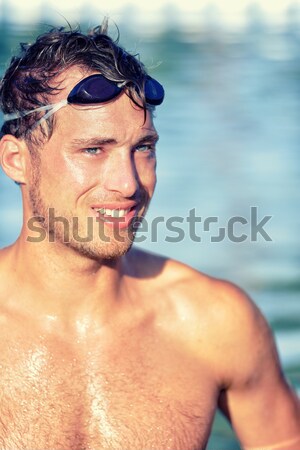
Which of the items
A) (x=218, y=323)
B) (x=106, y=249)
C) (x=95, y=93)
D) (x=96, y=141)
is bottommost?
(x=218, y=323)

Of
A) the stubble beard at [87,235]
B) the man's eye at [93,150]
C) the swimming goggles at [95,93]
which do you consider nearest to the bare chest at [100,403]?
the stubble beard at [87,235]

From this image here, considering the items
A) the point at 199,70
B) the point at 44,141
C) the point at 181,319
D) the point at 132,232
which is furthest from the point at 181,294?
the point at 199,70

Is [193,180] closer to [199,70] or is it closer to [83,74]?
[199,70]

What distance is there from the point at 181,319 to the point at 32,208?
54cm

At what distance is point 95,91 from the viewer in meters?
2.91

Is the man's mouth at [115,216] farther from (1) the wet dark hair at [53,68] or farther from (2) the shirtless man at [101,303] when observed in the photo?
(1) the wet dark hair at [53,68]

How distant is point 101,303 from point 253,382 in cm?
50

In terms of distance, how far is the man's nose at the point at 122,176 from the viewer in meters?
2.91

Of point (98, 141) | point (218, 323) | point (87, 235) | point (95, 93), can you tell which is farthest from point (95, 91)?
point (218, 323)

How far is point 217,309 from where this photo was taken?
325 centimetres

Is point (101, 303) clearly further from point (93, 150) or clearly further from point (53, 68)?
point (53, 68)

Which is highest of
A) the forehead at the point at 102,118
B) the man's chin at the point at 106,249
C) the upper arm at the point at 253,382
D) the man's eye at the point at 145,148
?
the forehead at the point at 102,118

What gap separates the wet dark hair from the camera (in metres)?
3.03

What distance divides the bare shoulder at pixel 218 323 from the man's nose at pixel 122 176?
423 millimetres
